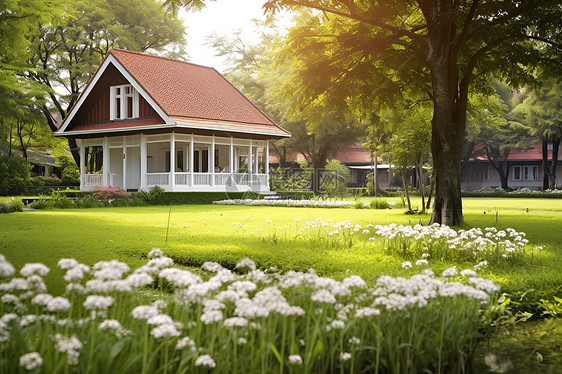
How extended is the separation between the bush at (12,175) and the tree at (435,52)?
25.9m

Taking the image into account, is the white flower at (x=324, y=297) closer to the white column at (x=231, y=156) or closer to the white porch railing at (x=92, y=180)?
the white column at (x=231, y=156)

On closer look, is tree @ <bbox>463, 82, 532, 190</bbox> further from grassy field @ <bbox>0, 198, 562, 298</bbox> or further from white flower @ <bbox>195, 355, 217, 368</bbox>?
white flower @ <bbox>195, 355, 217, 368</bbox>

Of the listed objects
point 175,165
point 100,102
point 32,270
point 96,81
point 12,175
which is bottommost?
point 32,270

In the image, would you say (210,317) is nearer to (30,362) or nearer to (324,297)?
(324,297)

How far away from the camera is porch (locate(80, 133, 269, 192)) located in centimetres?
3238

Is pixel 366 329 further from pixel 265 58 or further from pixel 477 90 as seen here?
pixel 265 58

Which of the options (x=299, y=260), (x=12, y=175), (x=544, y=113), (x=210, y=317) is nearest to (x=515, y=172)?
(x=544, y=113)

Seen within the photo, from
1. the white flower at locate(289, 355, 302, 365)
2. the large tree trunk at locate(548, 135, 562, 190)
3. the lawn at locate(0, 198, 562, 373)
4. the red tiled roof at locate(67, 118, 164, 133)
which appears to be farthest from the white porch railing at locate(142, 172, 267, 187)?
the white flower at locate(289, 355, 302, 365)

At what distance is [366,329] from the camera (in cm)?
456

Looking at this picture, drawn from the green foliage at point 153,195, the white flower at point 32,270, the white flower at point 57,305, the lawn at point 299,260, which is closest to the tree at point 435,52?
the lawn at point 299,260

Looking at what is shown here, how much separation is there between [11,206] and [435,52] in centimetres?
1567

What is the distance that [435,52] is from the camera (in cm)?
1552

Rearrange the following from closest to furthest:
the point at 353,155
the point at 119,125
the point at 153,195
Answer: the point at 153,195, the point at 119,125, the point at 353,155

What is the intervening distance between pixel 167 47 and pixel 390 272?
45.0 meters
